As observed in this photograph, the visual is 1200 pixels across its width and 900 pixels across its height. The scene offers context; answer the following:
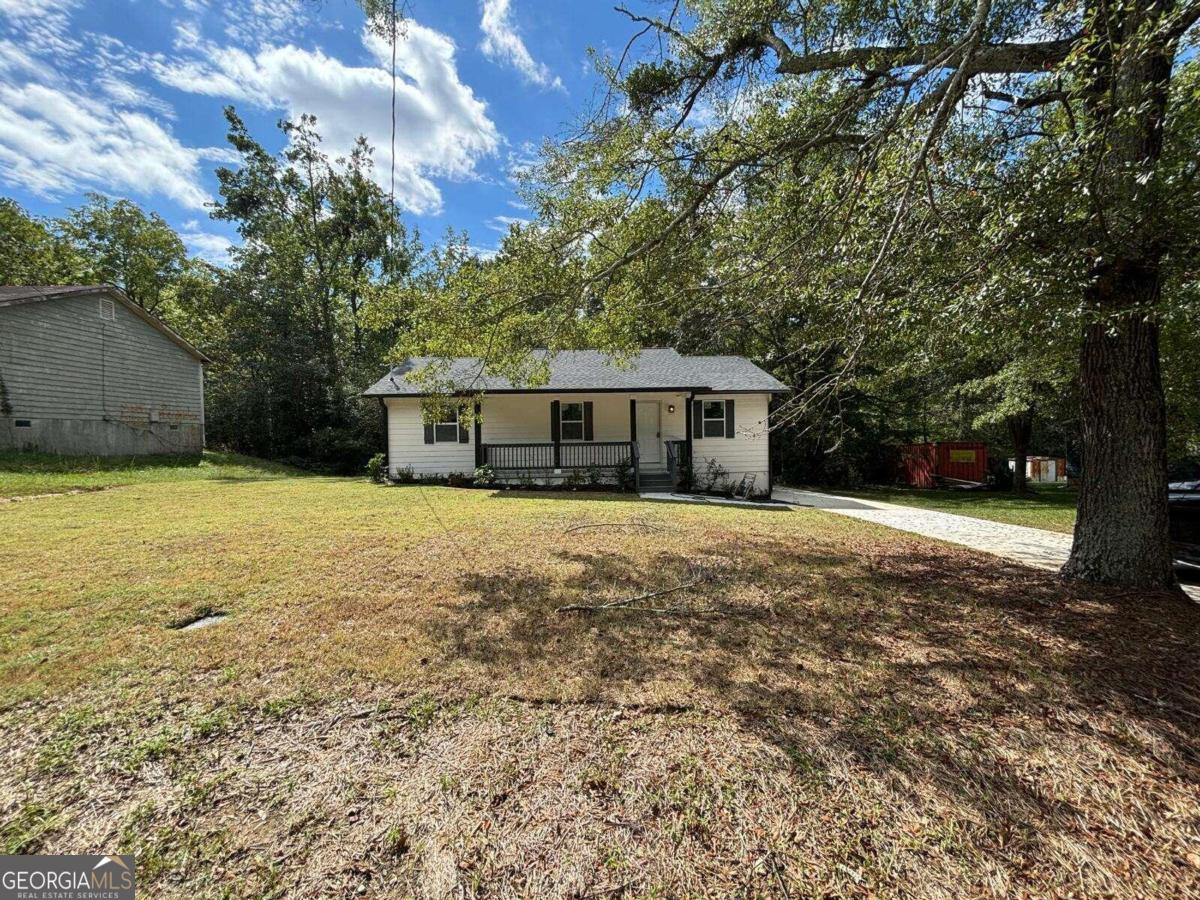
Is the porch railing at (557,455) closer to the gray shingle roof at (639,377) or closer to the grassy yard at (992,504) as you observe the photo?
the gray shingle roof at (639,377)

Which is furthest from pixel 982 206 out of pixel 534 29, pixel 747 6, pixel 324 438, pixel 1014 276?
pixel 324 438

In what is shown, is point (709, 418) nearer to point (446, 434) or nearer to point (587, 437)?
point (587, 437)

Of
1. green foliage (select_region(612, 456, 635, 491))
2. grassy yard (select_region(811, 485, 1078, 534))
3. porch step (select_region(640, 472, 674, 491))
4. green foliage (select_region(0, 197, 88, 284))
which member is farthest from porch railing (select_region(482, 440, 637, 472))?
green foliage (select_region(0, 197, 88, 284))

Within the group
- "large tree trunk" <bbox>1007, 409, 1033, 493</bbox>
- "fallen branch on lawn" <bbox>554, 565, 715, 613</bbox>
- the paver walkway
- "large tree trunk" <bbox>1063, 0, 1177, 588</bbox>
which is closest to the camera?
"large tree trunk" <bbox>1063, 0, 1177, 588</bbox>

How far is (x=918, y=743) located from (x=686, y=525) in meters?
5.38

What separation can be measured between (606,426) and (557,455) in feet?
7.07

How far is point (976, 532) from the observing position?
7.83 meters

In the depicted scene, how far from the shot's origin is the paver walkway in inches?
235

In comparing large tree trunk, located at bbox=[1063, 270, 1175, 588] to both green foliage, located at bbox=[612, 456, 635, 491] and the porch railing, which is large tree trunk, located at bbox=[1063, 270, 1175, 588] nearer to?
green foliage, located at bbox=[612, 456, 635, 491]

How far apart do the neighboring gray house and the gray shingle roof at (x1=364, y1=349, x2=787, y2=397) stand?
8717 mm

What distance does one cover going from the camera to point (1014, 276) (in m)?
3.39

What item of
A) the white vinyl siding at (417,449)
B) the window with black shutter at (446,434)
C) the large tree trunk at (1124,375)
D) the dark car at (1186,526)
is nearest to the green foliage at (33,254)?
the white vinyl siding at (417,449)

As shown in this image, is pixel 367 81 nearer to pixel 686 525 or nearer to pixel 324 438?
pixel 686 525

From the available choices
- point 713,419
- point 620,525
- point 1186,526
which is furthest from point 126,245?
point 1186,526
